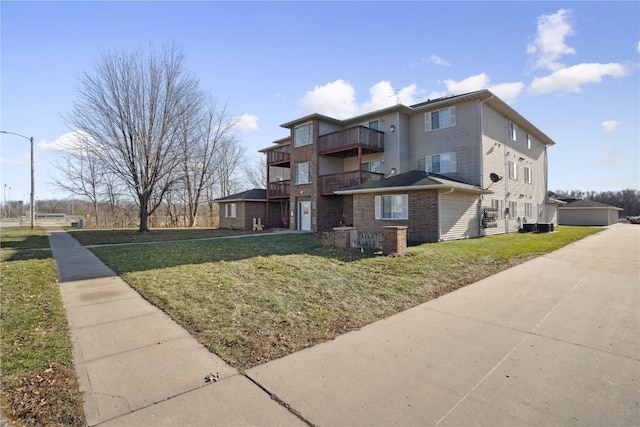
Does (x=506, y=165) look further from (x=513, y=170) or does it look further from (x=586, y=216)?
(x=586, y=216)

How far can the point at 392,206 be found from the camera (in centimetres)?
1645

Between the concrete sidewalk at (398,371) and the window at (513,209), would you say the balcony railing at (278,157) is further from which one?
the concrete sidewalk at (398,371)

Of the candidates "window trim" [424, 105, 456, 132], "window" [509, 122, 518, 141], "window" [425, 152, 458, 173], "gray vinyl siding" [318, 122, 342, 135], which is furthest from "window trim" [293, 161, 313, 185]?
"window" [509, 122, 518, 141]

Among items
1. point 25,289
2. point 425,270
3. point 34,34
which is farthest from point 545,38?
point 25,289

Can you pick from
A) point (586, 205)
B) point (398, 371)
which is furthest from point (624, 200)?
point (398, 371)

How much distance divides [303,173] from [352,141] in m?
4.91

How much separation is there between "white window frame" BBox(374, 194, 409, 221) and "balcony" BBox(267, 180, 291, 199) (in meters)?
10.7

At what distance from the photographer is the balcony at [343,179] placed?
19.9 m

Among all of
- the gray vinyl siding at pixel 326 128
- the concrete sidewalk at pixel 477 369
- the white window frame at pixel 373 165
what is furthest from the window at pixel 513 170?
the concrete sidewalk at pixel 477 369

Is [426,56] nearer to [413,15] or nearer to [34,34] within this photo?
[413,15]

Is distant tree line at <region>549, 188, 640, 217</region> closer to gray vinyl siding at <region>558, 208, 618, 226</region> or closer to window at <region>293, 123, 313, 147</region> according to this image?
gray vinyl siding at <region>558, 208, 618, 226</region>

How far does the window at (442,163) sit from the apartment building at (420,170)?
0.20ft

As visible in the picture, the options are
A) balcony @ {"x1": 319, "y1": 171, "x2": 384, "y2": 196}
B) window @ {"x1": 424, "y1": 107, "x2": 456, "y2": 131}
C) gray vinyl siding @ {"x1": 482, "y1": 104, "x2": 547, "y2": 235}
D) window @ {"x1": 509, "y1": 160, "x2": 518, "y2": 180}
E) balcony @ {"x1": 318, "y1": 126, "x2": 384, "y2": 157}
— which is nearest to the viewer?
gray vinyl siding @ {"x1": 482, "y1": 104, "x2": 547, "y2": 235}

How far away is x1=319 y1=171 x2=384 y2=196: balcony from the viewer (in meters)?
19.9
